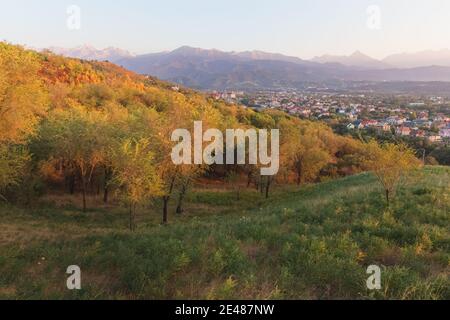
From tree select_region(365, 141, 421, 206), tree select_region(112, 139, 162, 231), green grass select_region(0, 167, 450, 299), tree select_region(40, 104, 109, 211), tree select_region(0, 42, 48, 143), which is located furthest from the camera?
tree select_region(40, 104, 109, 211)

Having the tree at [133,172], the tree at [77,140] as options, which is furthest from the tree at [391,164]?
the tree at [77,140]

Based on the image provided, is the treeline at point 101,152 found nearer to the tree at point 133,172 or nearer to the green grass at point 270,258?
the tree at point 133,172

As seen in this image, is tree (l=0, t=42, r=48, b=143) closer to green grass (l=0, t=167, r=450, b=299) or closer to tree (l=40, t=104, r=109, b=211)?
green grass (l=0, t=167, r=450, b=299)

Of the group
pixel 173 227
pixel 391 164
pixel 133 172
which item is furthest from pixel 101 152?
pixel 391 164

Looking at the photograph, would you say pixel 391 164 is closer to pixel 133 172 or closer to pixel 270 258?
pixel 270 258

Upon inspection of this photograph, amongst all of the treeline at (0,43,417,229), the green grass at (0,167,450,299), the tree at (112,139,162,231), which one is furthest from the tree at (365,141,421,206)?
the tree at (112,139,162,231)

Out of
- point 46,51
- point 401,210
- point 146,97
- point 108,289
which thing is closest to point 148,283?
point 108,289

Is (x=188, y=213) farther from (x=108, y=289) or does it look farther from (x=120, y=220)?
(x=108, y=289)

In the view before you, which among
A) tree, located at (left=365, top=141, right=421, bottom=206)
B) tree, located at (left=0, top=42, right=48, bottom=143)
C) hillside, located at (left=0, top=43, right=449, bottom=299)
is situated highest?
tree, located at (left=0, top=42, right=48, bottom=143)
